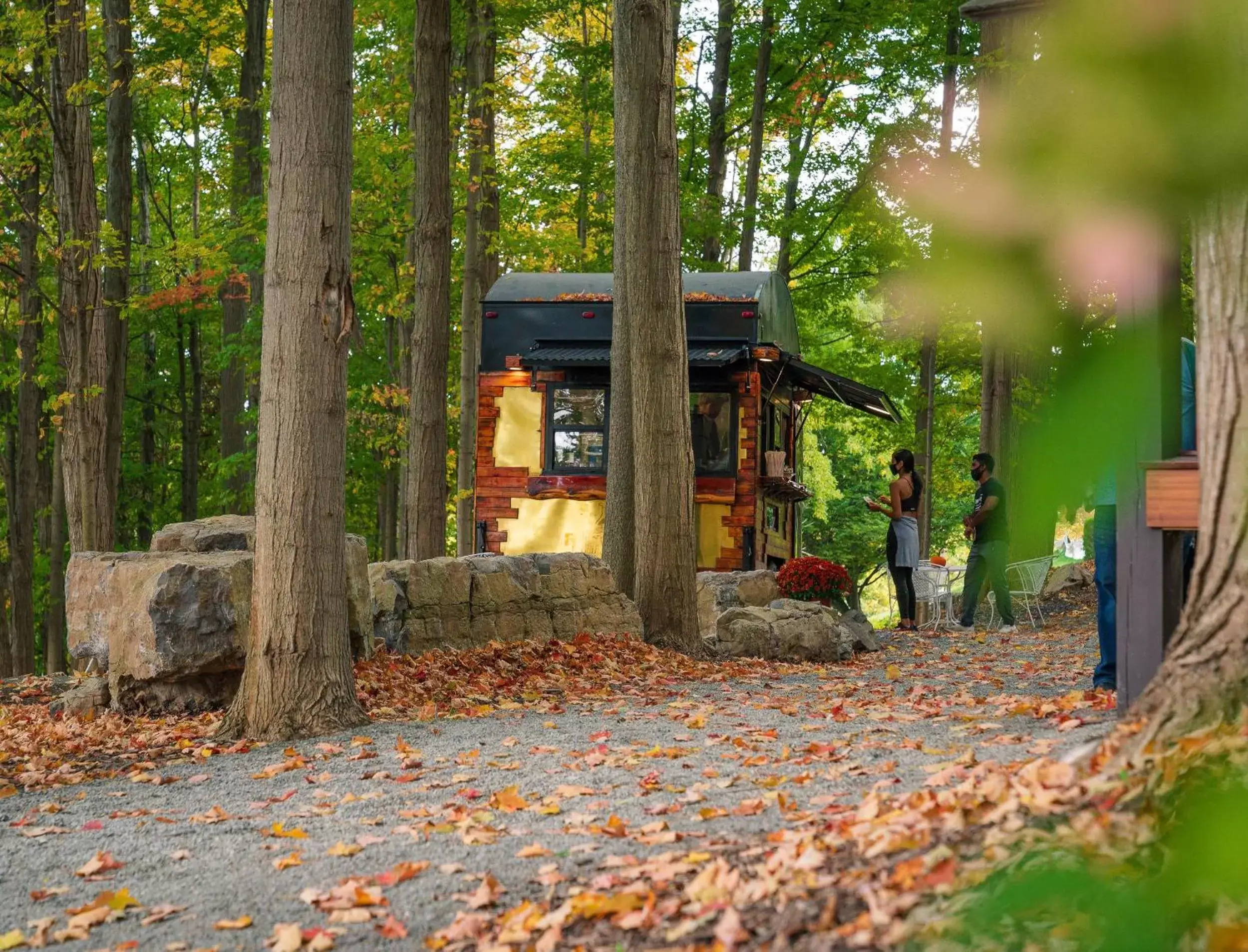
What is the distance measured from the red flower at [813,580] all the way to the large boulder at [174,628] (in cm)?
723

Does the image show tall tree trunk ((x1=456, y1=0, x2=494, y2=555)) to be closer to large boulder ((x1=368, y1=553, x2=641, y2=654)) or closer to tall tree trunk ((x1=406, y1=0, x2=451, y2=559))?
tall tree trunk ((x1=406, y1=0, x2=451, y2=559))

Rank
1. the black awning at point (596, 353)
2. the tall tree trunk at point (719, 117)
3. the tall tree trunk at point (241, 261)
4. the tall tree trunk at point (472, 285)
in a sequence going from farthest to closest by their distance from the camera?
the tall tree trunk at point (719, 117) → the tall tree trunk at point (241, 261) → the tall tree trunk at point (472, 285) → the black awning at point (596, 353)

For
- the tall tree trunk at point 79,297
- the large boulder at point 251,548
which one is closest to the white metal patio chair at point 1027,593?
the large boulder at point 251,548

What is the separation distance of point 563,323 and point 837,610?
587 centimetres

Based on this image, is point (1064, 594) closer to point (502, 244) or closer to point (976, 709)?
point (502, 244)

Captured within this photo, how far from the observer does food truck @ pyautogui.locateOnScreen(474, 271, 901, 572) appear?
17469mm

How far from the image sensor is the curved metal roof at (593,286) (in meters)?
18.1

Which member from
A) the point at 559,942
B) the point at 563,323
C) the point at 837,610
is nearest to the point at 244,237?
the point at 563,323

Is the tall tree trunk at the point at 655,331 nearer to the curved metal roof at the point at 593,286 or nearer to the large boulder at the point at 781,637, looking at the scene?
the large boulder at the point at 781,637

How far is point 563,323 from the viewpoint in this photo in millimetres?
18188

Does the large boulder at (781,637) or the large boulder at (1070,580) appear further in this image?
Result: the large boulder at (1070,580)

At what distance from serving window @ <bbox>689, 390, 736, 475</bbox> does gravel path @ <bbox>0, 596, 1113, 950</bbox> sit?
913cm

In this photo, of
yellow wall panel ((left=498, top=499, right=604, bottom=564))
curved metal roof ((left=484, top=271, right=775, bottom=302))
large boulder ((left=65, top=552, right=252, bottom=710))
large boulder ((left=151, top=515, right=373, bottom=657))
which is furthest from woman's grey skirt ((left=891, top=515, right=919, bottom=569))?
large boulder ((left=65, top=552, right=252, bottom=710))

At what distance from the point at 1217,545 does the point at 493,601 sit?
854cm
